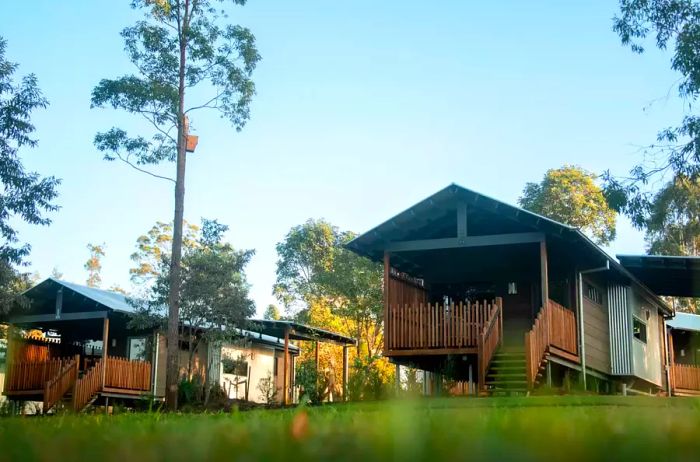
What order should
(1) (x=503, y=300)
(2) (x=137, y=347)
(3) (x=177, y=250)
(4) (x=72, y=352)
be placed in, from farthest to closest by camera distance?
(4) (x=72, y=352) < (2) (x=137, y=347) < (3) (x=177, y=250) < (1) (x=503, y=300)

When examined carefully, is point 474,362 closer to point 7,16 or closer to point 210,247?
point 210,247

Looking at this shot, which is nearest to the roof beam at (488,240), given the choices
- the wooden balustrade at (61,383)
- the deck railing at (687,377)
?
the wooden balustrade at (61,383)

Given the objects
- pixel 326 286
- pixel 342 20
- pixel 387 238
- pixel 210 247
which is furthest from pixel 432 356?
pixel 326 286

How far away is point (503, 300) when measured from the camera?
19891 millimetres

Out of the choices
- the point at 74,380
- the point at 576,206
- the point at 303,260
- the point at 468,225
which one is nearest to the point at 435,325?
the point at 468,225

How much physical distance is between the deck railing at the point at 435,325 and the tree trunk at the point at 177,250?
19.7 feet

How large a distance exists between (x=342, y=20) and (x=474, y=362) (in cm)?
1599

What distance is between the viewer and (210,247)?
81.7 ft

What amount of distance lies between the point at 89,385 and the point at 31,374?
2.68 m

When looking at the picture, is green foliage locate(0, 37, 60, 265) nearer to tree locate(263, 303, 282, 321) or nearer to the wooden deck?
the wooden deck

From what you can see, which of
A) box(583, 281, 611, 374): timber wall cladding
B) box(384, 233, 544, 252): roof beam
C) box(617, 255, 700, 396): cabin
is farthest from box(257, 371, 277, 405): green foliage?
box(384, 233, 544, 252): roof beam

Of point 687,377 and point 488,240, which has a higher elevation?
point 488,240

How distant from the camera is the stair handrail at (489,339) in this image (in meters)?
15.9

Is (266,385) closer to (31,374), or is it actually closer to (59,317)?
(59,317)
